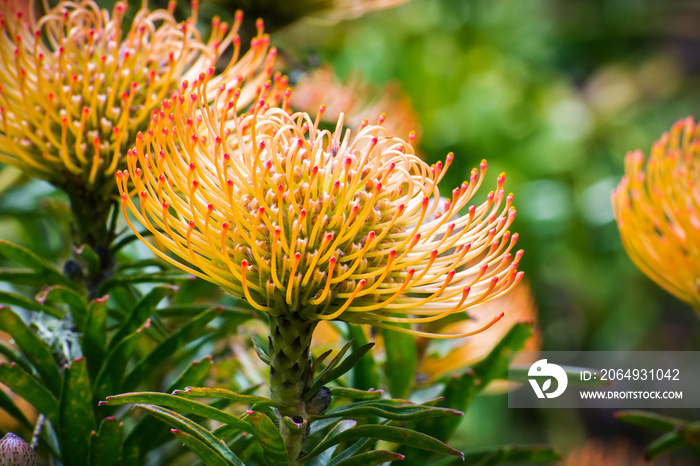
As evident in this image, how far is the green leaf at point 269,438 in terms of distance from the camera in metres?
0.50

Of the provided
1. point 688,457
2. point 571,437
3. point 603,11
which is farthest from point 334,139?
point 603,11

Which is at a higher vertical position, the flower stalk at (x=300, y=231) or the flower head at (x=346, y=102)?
the flower head at (x=346, y=102)

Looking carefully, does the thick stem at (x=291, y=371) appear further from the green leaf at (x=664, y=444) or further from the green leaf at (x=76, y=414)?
the green leaf at (x=664, y=444)

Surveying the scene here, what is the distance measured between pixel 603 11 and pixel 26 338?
12.7 feet

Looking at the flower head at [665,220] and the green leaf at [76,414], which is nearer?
the green leaf at [76,414]

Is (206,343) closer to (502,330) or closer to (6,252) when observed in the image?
(6,252)

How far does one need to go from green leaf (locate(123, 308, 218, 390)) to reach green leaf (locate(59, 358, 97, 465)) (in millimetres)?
61

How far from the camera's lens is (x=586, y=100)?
3373mm

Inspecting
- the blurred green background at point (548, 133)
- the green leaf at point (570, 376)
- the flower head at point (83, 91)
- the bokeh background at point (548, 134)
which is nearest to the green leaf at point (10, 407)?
the flower head at point (83, 91)

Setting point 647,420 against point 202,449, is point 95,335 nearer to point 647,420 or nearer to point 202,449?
point 202,449

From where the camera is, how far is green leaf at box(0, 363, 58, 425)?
A: 589 mm

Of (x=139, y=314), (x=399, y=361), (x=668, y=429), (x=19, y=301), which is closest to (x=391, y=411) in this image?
(x=399, y=361)

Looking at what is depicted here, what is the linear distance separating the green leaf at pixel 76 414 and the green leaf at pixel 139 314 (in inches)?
3.3

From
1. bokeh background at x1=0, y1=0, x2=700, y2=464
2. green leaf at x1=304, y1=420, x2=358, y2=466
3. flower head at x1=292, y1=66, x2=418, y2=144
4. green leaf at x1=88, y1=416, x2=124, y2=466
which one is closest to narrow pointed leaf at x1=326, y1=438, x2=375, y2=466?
green leaf at x1=304, y1=420, x2=358, y2=466
